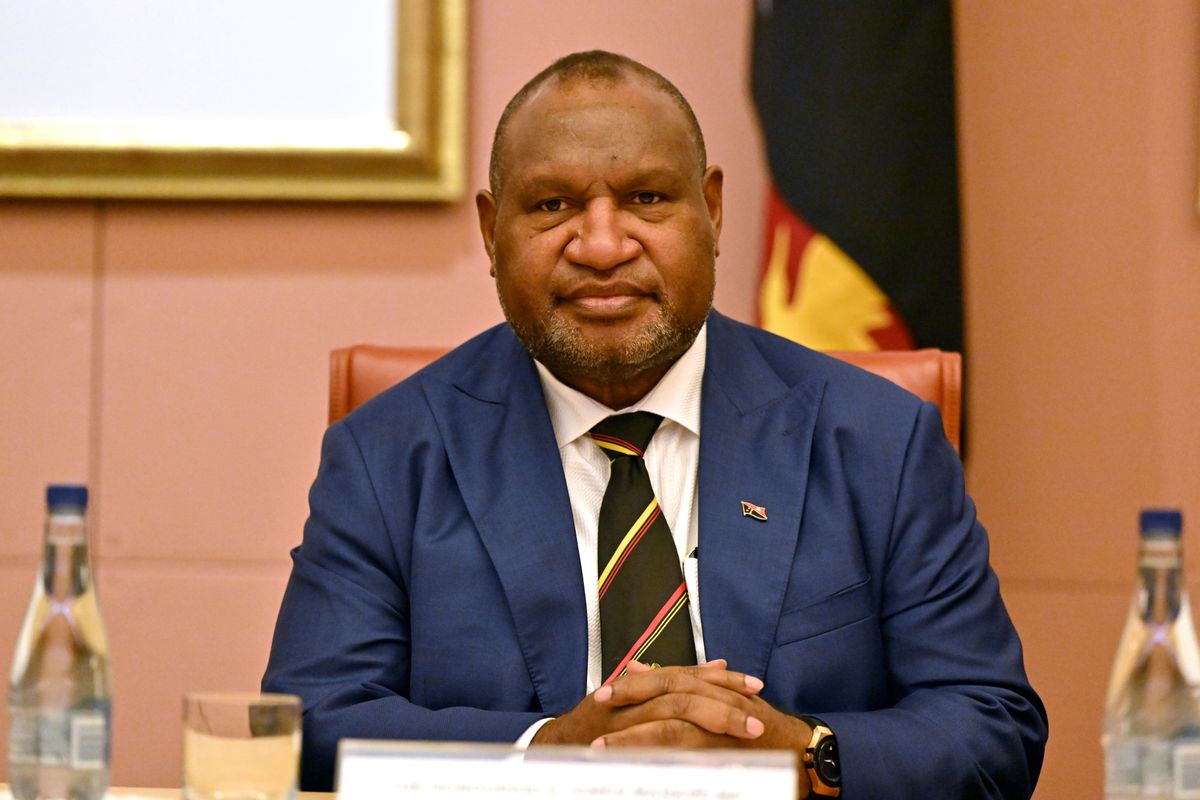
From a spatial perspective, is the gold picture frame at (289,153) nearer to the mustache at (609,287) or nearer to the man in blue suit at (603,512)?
the man in blue suit at (603,512)

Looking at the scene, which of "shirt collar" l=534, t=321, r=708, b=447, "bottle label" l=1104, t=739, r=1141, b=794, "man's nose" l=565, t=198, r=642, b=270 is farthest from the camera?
"shirt collar" l=534, t=321, r=708, b=447

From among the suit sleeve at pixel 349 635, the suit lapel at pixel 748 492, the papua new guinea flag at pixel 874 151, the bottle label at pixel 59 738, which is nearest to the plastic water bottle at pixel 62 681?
the bottle label at pixel 59 738

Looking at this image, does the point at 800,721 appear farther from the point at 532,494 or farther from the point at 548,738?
the point at 532,494

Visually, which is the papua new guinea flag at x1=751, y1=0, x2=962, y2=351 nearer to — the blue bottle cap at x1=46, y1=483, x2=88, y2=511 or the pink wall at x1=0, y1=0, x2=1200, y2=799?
the pink wall at x1=0, y1=0, x2=1200, y2=799

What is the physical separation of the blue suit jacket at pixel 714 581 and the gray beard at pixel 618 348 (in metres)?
0.10

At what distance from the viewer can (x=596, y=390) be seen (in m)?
2.23

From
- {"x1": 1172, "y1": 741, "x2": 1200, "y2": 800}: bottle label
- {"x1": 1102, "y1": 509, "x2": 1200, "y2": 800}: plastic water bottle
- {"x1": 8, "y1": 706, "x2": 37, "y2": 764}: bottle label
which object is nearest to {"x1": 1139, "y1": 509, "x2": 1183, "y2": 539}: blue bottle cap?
{"x1": 1102, "y1": 509, "x2": 1200, "y2": 800}: plastic water bottle

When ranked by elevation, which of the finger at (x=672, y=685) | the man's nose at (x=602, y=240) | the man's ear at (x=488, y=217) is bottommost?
Result: the finger at (x=672, y=685)

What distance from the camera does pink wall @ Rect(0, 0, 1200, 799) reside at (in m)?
2.96

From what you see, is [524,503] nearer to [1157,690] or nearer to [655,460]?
[655,460]

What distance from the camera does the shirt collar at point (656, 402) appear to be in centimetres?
217

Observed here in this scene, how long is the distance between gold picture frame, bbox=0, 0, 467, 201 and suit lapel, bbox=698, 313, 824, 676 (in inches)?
38.8

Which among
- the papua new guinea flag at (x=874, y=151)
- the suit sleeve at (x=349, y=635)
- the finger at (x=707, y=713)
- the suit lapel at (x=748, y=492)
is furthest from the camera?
the papua new guinea flag at (x=874, y=151)

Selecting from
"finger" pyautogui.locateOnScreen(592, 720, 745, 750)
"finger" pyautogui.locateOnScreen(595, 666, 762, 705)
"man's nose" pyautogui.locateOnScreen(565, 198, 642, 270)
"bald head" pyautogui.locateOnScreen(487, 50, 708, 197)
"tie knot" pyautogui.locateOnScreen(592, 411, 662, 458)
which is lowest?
"finger" pyautogui.locateOnScreen(592, 720, 745, 750)
